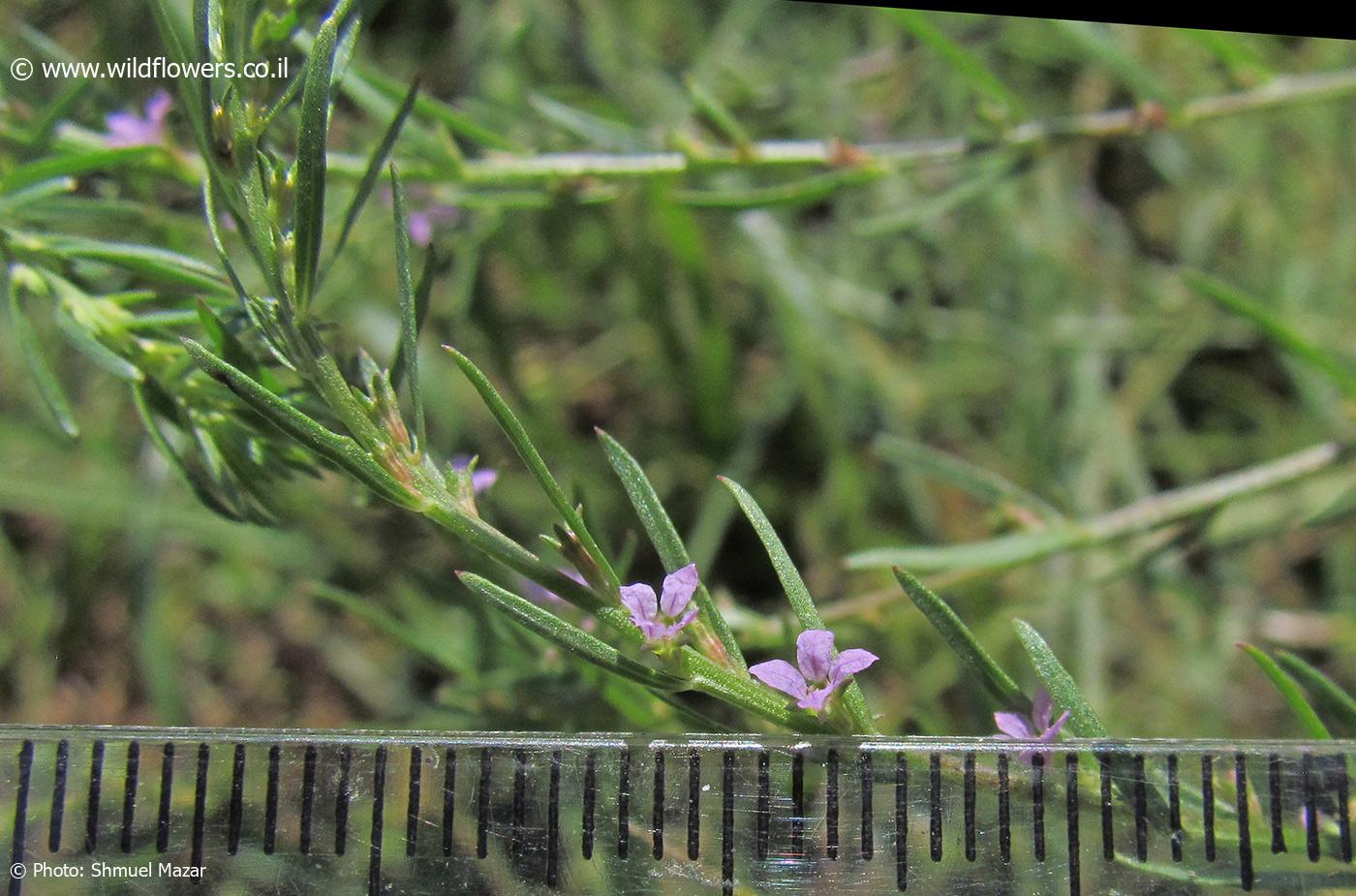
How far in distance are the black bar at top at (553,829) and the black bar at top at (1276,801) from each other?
62 cm

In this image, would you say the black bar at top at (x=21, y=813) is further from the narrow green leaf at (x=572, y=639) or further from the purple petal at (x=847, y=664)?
the purple petal at (x=847, y=664)

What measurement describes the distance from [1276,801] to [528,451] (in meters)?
0.72

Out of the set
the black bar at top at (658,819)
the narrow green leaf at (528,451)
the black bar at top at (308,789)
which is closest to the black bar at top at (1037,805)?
the black bar at top at (658,819)

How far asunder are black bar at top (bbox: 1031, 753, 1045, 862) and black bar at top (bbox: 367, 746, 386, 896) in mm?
583

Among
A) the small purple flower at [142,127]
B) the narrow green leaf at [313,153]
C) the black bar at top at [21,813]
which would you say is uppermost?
the small purple flower at [142,127]

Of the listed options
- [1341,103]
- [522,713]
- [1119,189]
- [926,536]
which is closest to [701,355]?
[926,536]

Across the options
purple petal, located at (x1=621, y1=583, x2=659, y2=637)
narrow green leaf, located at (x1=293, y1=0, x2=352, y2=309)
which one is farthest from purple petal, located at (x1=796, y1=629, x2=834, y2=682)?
narrow green leaf, located at (x1=293, y1=0, x2=352, y2=309)

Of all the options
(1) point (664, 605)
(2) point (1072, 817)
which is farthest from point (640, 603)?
(2) point (1072, 817)

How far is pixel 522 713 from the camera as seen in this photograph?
3.68ft

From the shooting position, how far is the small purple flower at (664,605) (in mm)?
704

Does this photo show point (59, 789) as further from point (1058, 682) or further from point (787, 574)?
point (1058, 682)

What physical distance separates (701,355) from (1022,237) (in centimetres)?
61

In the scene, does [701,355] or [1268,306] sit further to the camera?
[701,355]

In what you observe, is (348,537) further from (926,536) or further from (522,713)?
(926,536)
